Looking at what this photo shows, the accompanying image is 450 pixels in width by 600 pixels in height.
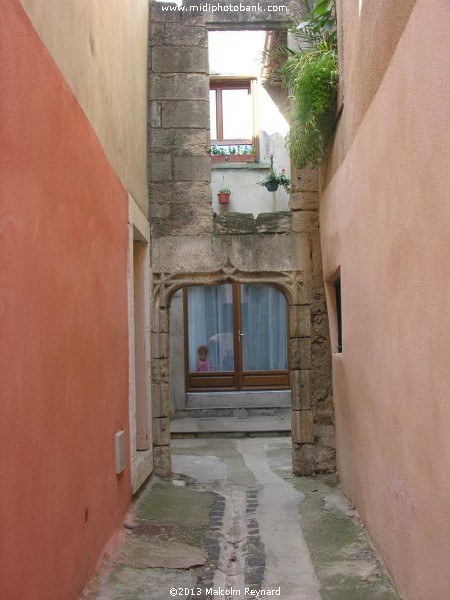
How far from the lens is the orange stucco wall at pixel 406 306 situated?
2770mm

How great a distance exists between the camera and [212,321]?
489 inches

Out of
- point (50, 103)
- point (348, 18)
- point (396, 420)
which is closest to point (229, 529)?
point (396, 420)

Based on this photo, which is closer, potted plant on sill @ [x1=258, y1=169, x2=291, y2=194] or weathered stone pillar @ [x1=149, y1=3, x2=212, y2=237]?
weathered stone pillar @ [x1=149, y1=3, x2=212, y2=237]

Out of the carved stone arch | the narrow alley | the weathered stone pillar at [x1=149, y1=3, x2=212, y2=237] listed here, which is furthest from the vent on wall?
the weathered stone pillar at [x1=149, y1=3, x2=212, y2=237]

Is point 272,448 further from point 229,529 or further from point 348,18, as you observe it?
point 348,18

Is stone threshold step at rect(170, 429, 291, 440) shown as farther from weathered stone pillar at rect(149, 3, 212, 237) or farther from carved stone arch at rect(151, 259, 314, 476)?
weathered stone pillar at rect(149, 3, 212, 237)

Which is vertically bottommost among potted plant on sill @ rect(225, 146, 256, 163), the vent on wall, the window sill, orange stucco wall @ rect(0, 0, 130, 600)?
the vent on wall

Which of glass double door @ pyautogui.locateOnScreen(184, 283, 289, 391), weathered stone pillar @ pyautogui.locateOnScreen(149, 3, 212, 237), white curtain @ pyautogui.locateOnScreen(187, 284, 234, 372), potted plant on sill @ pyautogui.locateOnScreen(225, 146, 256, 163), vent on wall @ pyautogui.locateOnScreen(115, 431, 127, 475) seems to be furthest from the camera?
white curtain @ pyautogui.locateOnScreen(187, 284, 234, 372)

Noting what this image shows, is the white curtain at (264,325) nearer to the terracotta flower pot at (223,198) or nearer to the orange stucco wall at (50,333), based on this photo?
the terracotta flower pot at (223,198)

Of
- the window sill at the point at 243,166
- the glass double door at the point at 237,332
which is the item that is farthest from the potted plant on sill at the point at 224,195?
the glass double door at the point at 237,332

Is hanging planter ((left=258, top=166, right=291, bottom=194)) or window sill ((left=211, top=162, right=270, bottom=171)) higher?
window sill ((left=211, top=162, right=270, bottom=171))

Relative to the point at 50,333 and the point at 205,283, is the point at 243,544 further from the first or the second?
the point at 205,283

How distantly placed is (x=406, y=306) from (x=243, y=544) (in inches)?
94.4

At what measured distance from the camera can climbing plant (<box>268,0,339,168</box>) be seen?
5863 millimetres
